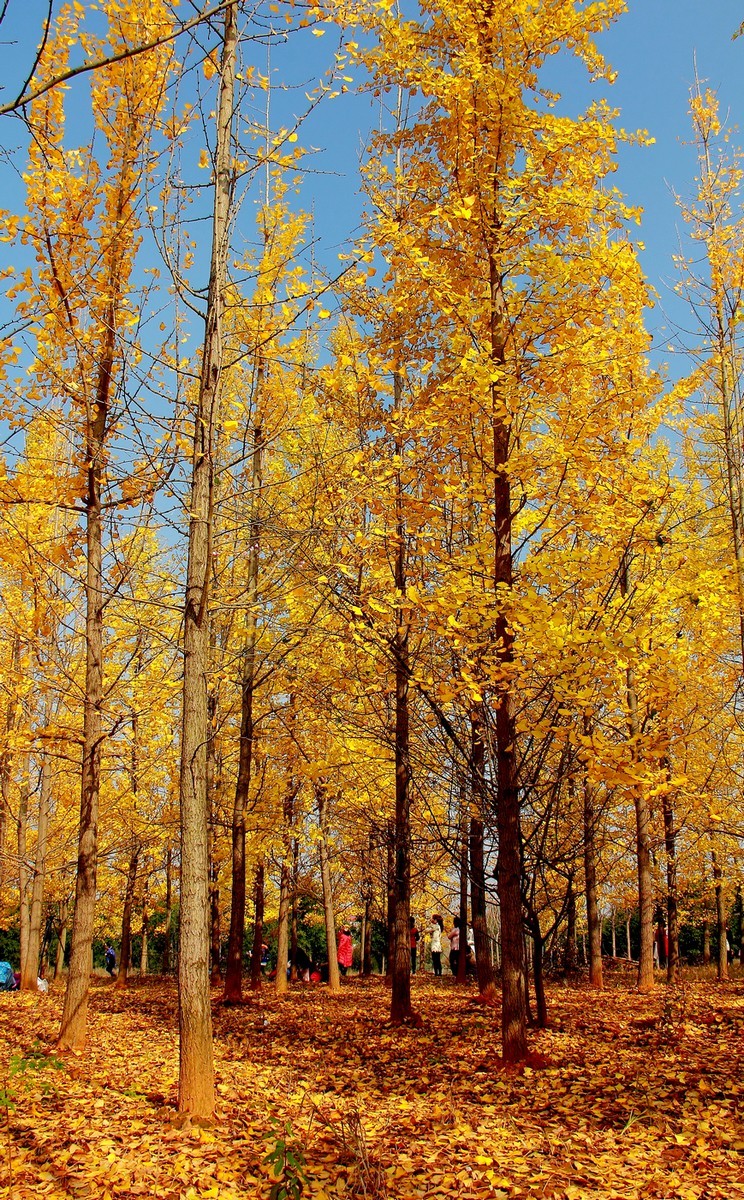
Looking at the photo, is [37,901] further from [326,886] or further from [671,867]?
[671,867]

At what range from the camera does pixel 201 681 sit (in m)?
4.84

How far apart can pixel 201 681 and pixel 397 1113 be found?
9.47 ft

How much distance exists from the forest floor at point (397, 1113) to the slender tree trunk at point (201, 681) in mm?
433

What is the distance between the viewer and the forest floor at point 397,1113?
337cm

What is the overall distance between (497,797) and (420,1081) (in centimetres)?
212

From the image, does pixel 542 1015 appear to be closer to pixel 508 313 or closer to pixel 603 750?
pixel 603 750

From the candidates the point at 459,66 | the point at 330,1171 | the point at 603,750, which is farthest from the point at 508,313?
the point at 330,1171

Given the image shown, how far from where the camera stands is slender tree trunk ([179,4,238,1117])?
4.27m

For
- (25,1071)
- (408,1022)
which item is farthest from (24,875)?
(25,1071)

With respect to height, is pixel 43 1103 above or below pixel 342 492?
below

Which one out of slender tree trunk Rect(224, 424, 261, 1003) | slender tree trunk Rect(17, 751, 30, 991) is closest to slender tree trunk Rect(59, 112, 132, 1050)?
slender tree trunk Rect(224, 424, 261, 1003)

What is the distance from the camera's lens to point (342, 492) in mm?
6875

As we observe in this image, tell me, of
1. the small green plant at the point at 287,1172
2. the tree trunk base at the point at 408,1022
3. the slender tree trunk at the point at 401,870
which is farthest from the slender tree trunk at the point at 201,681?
the tree trunk base at the point at 408,1022

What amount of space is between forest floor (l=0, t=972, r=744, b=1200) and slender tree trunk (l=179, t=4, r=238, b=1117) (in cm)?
43
